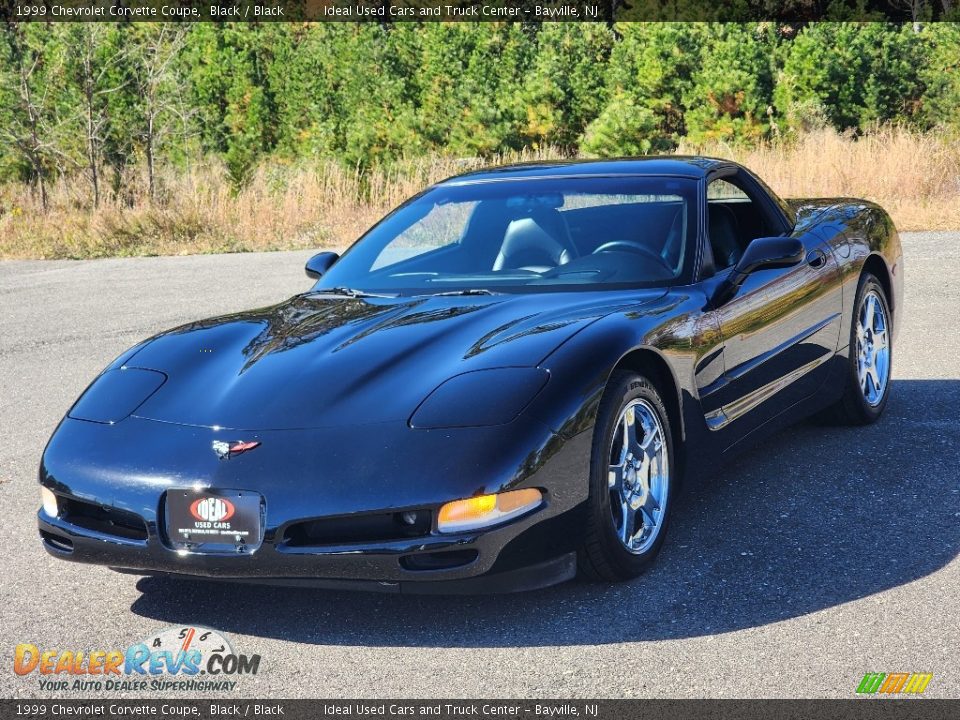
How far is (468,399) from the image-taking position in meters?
3.71

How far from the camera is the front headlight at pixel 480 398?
363 centimetres

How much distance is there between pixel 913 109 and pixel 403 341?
26416 mm

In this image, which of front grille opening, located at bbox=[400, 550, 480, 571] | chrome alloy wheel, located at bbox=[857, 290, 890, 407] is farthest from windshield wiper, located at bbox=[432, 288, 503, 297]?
chrome alloy wheel, located at bbox=[857, 290, 890, 407]

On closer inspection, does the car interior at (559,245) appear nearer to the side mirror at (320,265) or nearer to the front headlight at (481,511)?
the side mirror at (320,265)

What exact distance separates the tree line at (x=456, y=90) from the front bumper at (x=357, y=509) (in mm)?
18675

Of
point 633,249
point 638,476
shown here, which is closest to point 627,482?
point 638,476

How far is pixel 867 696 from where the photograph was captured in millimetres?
→ 3117

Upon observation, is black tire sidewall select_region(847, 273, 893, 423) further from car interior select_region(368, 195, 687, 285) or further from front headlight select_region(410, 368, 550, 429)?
front headlight select_region(410, 368, 550, 429)

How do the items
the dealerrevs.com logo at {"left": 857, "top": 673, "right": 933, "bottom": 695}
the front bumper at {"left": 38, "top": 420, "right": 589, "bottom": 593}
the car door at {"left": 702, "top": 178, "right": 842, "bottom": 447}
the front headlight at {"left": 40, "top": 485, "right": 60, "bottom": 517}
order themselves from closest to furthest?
the dealerrevs.com logo at {"left": 857, "top": 673, "right": 933, "bottom": 695} < the front bumper at {"left": 38, "top": 420, "right": 589, "bottom": 593} < the front headlight at {"left": 40, "top": 485, "right": 60, "bottom": 517} < the car door at {"left": 702, "top": 178, "right": 842, "bottom": 447}

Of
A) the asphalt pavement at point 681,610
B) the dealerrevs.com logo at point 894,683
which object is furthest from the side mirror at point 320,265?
the dealerrevs.com logo at point 894,683

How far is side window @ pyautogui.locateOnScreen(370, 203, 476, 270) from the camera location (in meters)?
5.36

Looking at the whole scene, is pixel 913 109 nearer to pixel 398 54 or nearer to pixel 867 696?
pixel 398 54

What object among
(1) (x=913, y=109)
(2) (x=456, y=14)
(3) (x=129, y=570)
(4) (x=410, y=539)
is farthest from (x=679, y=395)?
(2) (x=456, y=14)

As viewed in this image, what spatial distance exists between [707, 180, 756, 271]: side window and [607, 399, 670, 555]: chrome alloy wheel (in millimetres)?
1091
